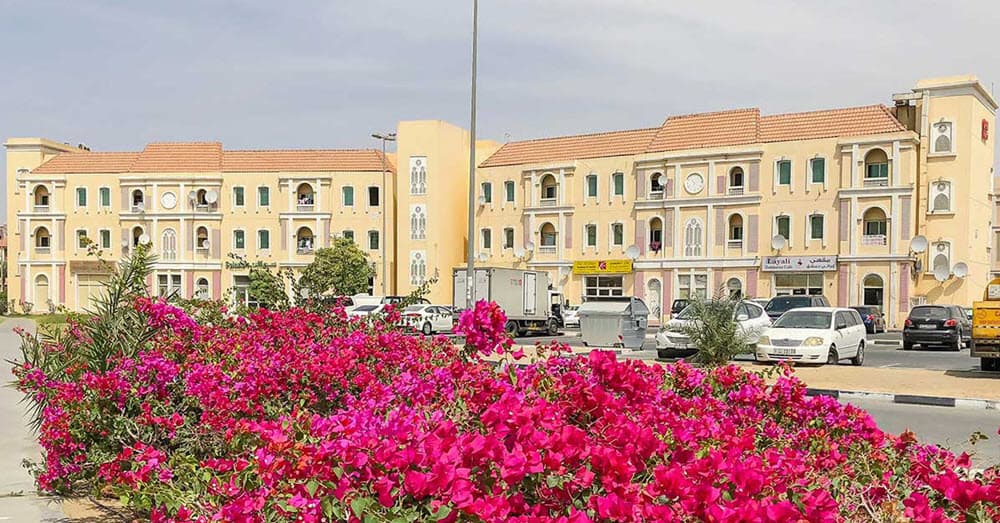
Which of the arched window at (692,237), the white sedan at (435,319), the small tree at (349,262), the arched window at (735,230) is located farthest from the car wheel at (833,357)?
the small tree at (349,262)

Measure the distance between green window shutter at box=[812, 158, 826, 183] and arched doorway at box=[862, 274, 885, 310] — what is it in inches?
211

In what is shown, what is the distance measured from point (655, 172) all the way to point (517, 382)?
43.5 meters

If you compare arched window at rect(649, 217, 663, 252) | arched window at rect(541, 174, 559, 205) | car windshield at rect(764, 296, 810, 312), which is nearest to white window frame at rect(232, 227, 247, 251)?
arched window at rect(541, 174, 559, 205)

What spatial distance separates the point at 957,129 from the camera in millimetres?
40406

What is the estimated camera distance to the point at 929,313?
2886cm

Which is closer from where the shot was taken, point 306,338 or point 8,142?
point 306,338

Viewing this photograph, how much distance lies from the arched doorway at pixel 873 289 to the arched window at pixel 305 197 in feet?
110

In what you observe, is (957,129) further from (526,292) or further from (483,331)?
(483,331)

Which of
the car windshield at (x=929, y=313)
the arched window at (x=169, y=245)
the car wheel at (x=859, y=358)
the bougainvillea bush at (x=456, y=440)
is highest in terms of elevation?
the arched window at (x=169, y=245)

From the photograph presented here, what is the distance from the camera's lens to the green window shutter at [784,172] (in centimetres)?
4312

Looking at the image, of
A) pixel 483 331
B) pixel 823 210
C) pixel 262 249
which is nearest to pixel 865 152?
pixel 823 210

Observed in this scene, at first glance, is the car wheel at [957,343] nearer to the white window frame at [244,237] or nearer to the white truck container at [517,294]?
the white truck container at [517,294]

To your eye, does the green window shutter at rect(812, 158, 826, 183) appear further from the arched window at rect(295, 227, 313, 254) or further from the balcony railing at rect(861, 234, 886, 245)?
the arched window at rect(295, 227, 313, 254)

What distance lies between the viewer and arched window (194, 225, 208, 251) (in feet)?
185
